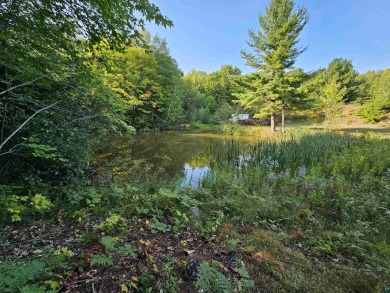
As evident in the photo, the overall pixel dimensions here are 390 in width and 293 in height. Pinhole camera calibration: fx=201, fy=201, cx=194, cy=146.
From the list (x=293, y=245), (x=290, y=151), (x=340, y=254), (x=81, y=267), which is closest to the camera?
(x=81, y=267)

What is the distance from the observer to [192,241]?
179 centimetres

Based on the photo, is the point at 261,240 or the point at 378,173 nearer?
the point at 261,240

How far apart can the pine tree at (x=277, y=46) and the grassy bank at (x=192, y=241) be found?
1047 centimetres

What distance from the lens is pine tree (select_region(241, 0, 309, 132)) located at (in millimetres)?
12047

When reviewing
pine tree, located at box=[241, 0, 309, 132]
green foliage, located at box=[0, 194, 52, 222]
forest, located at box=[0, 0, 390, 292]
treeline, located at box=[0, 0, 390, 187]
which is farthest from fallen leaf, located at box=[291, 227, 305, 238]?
pine tree, located at box=[241, 0, 309, 132]

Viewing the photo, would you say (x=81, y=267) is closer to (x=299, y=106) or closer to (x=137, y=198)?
(x=137, y=198)

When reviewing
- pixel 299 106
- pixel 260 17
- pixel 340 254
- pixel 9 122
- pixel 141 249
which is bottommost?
pixel 340 254

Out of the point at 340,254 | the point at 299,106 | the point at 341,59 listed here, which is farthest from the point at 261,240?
the point at 341,59

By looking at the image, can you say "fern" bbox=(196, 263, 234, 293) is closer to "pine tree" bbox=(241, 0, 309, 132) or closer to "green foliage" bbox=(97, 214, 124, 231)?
"green foliage" bbox=(97, 214, 124, 231)

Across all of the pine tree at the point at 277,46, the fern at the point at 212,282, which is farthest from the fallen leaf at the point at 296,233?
the pine tree at the point at 277,46

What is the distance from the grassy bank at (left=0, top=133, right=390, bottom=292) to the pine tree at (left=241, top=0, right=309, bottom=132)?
10.5 meters

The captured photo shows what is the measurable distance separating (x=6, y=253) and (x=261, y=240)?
6.75 feet

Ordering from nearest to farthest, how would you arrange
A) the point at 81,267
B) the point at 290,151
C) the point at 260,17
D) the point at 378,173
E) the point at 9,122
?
the point at 81,267 < the point at 9,122 < the point at 378,173 < the point at 290,151 < the point at 260,17

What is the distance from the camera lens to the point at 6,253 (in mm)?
1457
